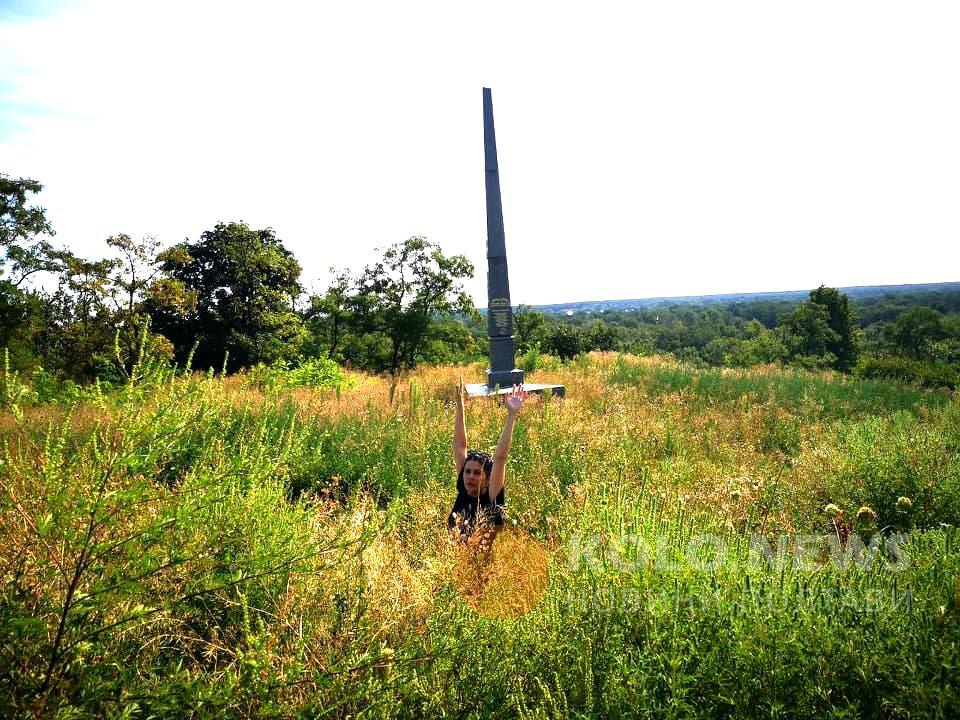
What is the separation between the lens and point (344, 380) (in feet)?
50.4

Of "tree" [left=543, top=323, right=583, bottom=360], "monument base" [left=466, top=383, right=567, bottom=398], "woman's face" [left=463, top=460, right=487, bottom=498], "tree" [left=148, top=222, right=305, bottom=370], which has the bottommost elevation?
"tree" [left=543, top=323, right=583, bottom=360]

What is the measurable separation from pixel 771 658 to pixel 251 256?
2174 centimetres

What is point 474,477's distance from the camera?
4.18 metres

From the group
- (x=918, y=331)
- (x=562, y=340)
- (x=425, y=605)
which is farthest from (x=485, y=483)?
(x=918, y=331)

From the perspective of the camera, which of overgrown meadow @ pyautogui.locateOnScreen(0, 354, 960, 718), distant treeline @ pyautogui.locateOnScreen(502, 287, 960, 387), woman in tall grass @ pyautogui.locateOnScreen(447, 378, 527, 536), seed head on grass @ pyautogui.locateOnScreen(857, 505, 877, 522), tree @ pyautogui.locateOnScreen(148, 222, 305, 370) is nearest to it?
overgrown meadow @ pyautogui.locateOnScreen(0, 354, 960, 718)

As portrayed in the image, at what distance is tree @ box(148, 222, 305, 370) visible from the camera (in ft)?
68.1

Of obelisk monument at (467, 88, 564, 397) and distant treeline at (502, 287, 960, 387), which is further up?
obelisk monument at (467, 88, 564, 397)

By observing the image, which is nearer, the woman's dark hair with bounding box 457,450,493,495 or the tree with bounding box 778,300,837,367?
the woman's dark hair with bounding box 457,450,493,495

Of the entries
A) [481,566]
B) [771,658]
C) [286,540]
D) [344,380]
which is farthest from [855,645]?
[344,380]

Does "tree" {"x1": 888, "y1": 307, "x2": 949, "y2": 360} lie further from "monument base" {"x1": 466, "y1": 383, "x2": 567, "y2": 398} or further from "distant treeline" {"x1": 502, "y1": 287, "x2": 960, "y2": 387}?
"monument base" {"x1": 466, "y1": 383, "x2": 567, "y2": 398}

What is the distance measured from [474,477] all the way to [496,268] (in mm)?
9617

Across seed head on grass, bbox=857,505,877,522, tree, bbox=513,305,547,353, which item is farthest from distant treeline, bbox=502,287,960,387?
seed head on grass, bbox=857,505,877,522

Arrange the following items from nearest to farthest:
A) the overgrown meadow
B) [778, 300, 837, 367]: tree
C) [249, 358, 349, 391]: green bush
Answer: the overgrown meadow
[249, 358, 349, 391]: green bush
[778, 300, 837, 367]: tree

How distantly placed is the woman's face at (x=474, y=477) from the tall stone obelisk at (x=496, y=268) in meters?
8.85
